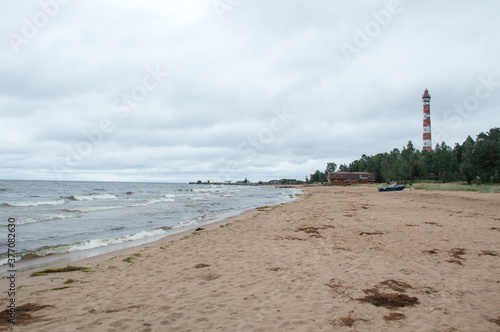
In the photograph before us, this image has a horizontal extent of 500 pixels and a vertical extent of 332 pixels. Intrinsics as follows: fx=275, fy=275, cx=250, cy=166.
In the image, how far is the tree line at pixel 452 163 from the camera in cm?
6212

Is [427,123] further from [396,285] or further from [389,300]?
[389,300]

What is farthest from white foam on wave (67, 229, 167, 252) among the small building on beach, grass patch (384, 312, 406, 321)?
the small building on beach

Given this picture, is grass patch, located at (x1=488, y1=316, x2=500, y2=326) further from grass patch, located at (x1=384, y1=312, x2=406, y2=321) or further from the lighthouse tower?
the lighthouse tower

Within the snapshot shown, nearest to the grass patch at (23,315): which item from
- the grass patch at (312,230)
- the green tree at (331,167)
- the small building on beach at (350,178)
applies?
the grass patch at (312,230)

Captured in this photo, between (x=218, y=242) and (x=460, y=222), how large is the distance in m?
12.2

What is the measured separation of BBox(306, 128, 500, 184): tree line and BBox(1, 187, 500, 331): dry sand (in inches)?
2591

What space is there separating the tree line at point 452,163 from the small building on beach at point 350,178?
6.20 m

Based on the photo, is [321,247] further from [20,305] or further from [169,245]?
[20,305]

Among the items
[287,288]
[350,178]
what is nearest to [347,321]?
[287,288]

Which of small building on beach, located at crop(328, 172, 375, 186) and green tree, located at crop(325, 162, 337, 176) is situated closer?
small building on beach, located at crop(328, 172, 375, 186)

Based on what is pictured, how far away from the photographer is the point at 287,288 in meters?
6.09

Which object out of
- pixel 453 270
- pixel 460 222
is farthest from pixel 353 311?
pixel 460 222

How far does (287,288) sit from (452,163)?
288 feet

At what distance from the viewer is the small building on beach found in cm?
11638
